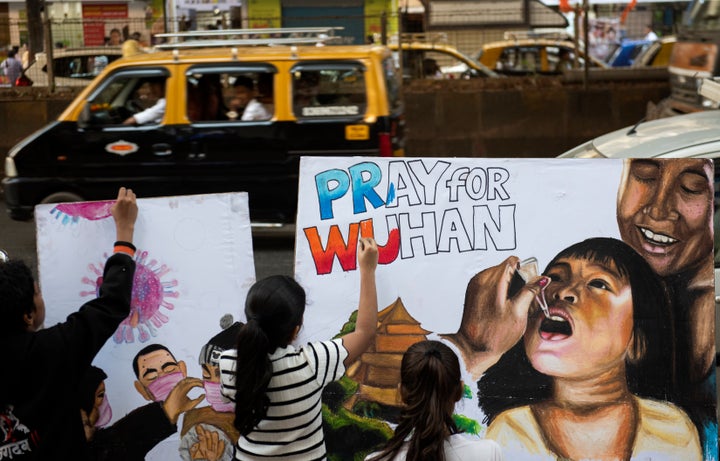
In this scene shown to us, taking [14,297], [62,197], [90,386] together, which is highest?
[14,297]

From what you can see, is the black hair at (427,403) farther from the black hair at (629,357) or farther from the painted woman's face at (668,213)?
the painted woman's face at (668,213)

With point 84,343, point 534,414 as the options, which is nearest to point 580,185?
point 534,414

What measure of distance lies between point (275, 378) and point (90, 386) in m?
1.01

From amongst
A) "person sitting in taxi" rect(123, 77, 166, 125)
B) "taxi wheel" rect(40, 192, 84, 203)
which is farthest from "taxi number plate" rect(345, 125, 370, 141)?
"taxi wheel" rect(40, 192, 84, 203)

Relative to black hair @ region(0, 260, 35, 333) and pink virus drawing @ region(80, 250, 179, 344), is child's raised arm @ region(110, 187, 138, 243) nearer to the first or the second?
pink virus drawing @ region(80, 250, 179, 344)

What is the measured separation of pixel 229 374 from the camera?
125 inches

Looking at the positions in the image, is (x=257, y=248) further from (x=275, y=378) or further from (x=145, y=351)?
(x=275, y=378)

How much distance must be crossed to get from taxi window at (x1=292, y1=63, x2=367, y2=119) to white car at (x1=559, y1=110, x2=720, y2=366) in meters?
3.34

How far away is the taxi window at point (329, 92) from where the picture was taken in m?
9.85

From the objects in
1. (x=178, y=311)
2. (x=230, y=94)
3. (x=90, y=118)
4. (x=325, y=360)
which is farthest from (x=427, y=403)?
(x=90, y=118)

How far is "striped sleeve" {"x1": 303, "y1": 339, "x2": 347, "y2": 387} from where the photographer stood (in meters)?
3.24

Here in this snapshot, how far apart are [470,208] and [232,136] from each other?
6223mm

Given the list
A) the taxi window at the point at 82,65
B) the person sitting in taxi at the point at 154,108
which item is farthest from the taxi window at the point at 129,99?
the taxi window at the point at 82,65

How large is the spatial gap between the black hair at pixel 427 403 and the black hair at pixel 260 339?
46cm
